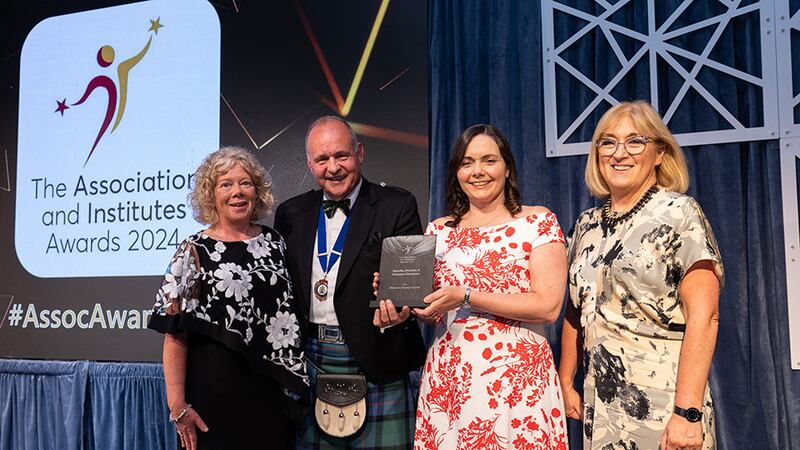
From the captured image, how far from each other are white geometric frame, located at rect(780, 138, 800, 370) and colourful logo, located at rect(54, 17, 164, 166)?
3.18 meters

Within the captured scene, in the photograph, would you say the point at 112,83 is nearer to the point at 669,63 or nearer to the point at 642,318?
the point at 669,63

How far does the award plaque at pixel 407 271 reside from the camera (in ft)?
6.52

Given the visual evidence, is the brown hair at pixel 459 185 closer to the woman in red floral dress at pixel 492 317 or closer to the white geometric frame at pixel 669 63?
the woman in red floral dress at pixel 492 317

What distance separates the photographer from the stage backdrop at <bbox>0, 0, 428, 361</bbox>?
339 cm

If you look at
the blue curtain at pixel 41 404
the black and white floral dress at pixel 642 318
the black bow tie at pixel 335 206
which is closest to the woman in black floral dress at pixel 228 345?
the black bow tie at pixel 335 206

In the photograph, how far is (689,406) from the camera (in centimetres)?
176

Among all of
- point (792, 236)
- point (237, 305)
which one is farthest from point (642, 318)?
point (792, 236)

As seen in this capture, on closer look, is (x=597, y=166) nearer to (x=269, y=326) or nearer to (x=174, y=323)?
(x=269, y=326)

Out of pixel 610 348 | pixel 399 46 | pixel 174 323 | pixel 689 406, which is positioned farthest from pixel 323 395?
pixel 399 46

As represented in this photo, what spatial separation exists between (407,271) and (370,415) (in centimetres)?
57

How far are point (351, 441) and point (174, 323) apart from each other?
0.69 metres

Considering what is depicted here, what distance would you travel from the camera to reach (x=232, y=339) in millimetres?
2242

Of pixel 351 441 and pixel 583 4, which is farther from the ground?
pixel 583 4

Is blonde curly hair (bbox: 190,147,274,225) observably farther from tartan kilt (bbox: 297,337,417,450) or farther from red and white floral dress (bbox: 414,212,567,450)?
red and white floral dress (bbox: 414,212,567,450)
